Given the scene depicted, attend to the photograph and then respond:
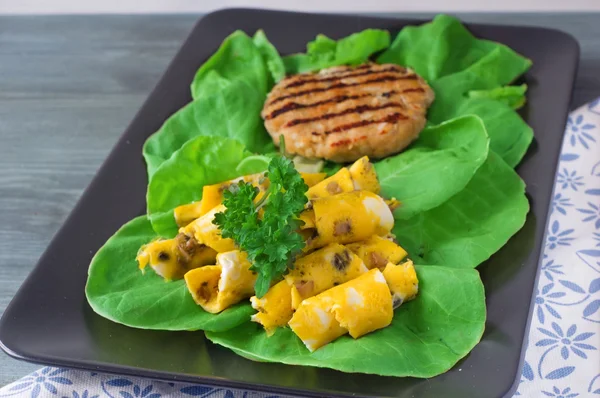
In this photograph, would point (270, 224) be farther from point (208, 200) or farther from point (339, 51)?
point (339, 51)

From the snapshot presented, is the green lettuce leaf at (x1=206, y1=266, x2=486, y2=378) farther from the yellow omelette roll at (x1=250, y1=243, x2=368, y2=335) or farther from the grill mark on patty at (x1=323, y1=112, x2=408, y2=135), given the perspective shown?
the grill mark on patty at (x1=323, y1=112, x2=408, y2=135)

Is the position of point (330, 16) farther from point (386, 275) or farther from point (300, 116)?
point (386, 275)

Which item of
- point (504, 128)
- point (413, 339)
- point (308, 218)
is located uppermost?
point (308, 218)

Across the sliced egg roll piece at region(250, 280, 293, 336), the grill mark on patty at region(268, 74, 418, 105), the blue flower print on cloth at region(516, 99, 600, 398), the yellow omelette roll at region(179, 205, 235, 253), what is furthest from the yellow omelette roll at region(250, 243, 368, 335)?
the grill mark on patty at region(268, 74, 418, 105)

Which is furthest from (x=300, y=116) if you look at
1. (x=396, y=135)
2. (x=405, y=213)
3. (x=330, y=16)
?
(x=330, y=16)

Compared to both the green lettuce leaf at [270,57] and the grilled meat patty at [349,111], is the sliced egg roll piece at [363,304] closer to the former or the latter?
the grilled meat patty at [349,111]

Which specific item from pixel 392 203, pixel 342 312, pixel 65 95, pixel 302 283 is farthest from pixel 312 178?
pixel 65 95
